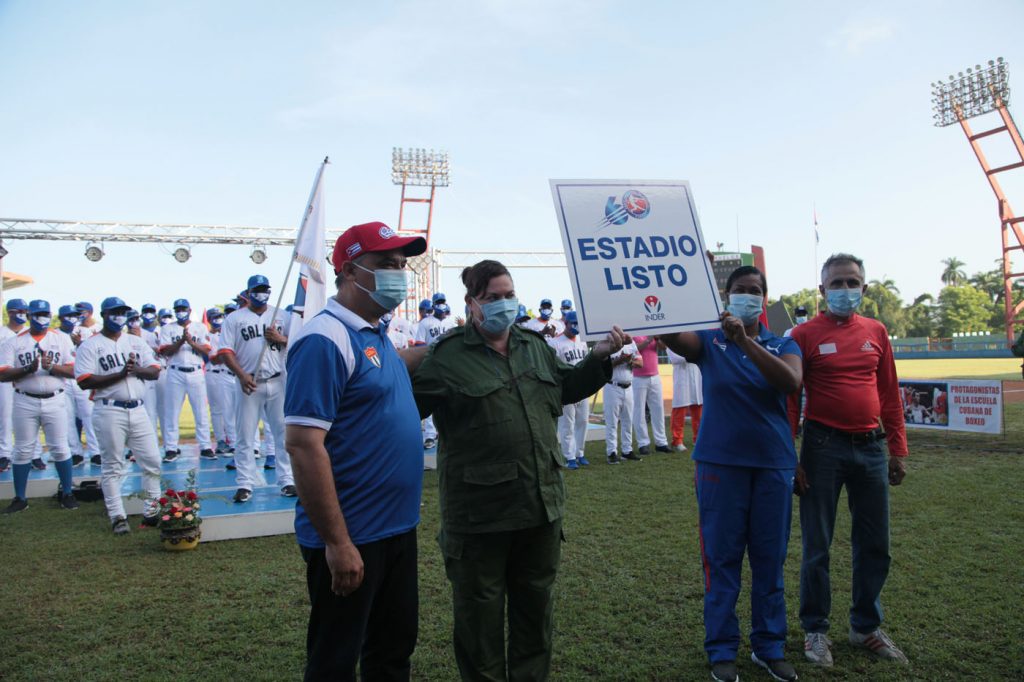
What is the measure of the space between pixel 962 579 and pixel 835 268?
2769 millimetres

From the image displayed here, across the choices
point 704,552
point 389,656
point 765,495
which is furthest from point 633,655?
point 389,656

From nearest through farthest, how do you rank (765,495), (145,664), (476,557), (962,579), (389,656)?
(389,656), (476,557), (765,495), (145,664), (962,579)

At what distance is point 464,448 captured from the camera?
3.10 meters

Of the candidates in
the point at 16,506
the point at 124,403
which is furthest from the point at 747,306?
the point at 16,506

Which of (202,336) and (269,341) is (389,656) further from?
(202,336)

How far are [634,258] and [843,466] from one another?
6.13ft

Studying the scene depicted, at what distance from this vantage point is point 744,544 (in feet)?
12.3

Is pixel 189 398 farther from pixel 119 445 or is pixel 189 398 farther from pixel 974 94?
pixel 974 94

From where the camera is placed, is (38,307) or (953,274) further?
(953,274)

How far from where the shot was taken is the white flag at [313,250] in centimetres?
604

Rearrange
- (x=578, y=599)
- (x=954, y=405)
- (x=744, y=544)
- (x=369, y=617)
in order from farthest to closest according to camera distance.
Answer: (x=954, y=405) < (x=578, y=599) < (x=744, y=544) < (x=369, y=617)

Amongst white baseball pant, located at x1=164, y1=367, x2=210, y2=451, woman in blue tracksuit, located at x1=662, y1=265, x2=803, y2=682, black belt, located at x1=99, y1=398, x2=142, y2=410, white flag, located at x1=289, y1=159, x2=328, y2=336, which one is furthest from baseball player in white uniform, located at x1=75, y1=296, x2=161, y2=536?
woman in blue tracksuit, located at x1=662, y1=265, x2=803, y2=682

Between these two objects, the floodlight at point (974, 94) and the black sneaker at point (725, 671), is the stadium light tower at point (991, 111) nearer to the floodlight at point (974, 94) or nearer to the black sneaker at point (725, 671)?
the floodlight at point (974, 94)

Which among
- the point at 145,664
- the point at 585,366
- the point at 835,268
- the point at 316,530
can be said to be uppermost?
the point at 835,268
